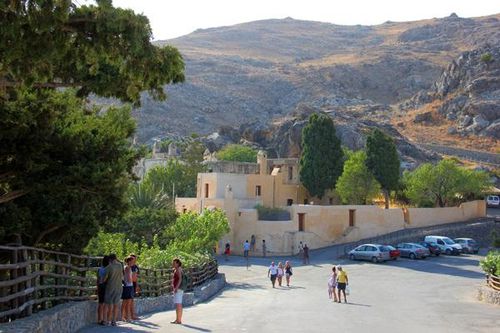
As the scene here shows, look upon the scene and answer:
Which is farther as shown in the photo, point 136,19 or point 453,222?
point 453,222

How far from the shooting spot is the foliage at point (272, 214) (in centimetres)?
5756

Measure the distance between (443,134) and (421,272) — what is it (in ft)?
260

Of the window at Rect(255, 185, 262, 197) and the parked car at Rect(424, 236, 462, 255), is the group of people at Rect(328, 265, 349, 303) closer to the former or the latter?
the parked car at Rect(424, 236, 462, 255)

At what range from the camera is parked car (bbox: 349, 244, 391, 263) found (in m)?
48.1

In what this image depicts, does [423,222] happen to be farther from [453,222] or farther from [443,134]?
[443,134]

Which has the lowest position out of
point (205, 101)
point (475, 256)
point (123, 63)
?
point (475, 256)

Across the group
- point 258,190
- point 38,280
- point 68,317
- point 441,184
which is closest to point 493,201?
point 441,184

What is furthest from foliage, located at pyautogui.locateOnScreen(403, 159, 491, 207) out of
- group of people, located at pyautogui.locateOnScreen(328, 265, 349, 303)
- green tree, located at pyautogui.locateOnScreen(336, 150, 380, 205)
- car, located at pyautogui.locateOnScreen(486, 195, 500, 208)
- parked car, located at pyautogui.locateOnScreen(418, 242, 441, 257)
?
group of people, located at pyautogui.locateOnScreen(328, 265, 349, 303)

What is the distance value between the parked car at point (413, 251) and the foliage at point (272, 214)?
10.2 meters

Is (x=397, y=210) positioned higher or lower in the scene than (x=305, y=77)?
lower

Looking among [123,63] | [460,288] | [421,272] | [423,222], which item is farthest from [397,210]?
[123,63]

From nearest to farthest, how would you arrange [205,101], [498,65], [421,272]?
[421,272] → [498,65] → [205,101]

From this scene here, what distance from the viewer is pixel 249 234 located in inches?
2181

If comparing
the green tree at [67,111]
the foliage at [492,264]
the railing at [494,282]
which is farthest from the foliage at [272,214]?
the green tree at [67,111]
